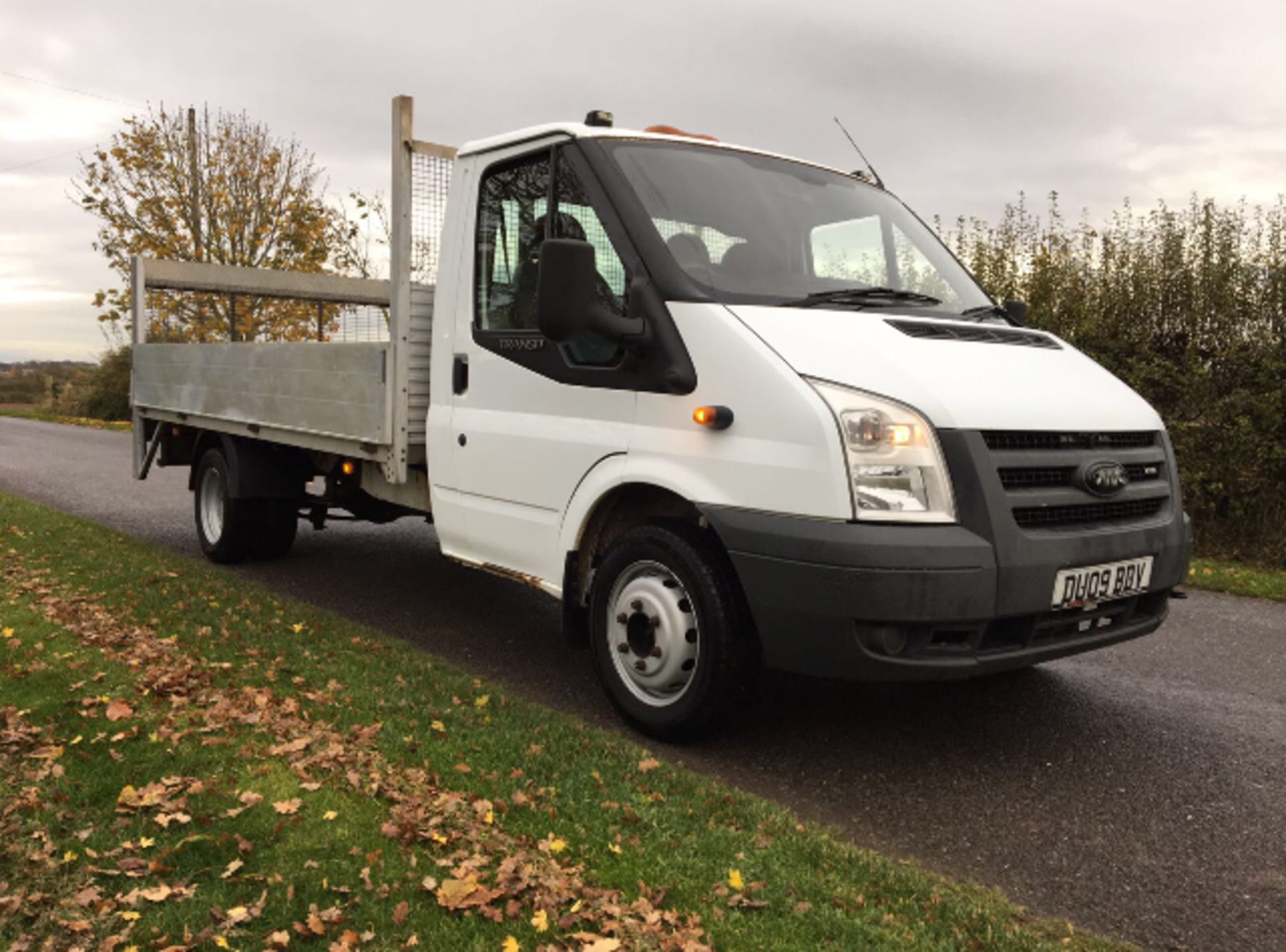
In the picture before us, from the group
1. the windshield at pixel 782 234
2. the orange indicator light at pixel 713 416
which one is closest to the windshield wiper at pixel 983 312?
the windshield at pixel 782 234

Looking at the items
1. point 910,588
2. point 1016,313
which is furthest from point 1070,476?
point 1016,313

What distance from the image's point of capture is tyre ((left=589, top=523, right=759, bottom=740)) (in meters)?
3.93

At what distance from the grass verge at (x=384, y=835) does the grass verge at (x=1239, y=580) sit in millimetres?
5139

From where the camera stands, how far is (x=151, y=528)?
31.3ft

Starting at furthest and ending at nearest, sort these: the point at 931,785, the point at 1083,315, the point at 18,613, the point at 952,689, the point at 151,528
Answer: the point at 1083,315, the point at 151,528, the point at 18,613, the point at 952,689, the point at 931,785

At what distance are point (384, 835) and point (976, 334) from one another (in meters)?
2.82

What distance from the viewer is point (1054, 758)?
4184mm

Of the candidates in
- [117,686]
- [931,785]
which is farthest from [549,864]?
[117,686]

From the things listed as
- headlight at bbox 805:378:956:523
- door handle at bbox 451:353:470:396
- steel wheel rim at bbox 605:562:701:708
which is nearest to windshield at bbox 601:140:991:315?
headlight at bbox 805:378:956:523

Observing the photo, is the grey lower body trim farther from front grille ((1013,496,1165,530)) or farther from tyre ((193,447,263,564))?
tyre ((193,447,263,564))

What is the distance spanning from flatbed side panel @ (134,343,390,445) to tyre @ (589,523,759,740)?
188 cm

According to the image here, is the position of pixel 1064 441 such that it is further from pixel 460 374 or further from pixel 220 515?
pixel 220 515

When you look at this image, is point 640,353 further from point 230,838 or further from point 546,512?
point 230,838

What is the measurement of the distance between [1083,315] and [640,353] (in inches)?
319
